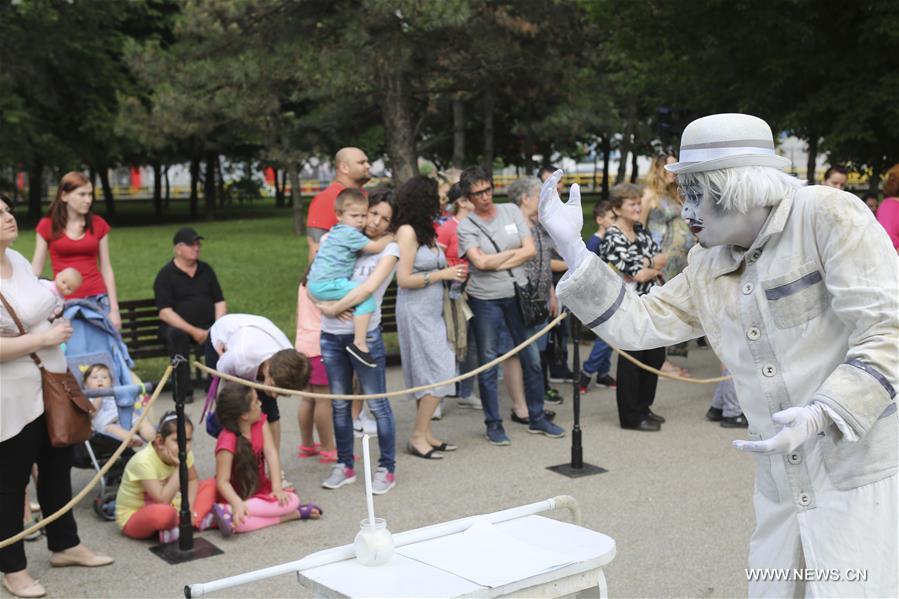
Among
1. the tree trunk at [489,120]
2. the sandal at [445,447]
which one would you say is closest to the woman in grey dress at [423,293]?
the sandal at [445,447]

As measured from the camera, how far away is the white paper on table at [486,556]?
8.85 ft

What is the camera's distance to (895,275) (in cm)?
265

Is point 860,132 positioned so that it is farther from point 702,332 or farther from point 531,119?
point 531,119

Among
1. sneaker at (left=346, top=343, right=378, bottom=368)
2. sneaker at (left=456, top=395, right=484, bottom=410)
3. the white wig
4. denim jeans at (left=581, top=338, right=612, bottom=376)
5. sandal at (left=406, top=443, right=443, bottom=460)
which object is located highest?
the white wig

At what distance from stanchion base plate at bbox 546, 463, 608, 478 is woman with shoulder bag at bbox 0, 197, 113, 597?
332 centimetres

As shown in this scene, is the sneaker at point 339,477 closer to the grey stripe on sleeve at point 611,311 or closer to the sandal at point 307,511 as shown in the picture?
the sandal at point 307,511

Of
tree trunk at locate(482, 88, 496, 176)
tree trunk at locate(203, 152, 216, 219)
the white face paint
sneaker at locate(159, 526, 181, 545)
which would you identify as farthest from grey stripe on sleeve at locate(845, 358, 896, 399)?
tree trunk at locate(203, 152, 216, 219)

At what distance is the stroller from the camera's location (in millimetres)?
6512

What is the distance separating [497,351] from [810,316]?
17.5 feet

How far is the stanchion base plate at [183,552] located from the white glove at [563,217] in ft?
11.8

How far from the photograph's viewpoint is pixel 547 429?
320 inches

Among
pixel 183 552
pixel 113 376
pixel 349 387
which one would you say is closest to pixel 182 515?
pixel 183 552

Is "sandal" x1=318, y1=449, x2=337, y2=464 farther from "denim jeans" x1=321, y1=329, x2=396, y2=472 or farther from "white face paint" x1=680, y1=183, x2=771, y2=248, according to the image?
"white face paint" x1=680, y1=183, x2=771, y2=248

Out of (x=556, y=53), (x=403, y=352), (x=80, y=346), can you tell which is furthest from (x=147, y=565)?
(x=556, y=53)
